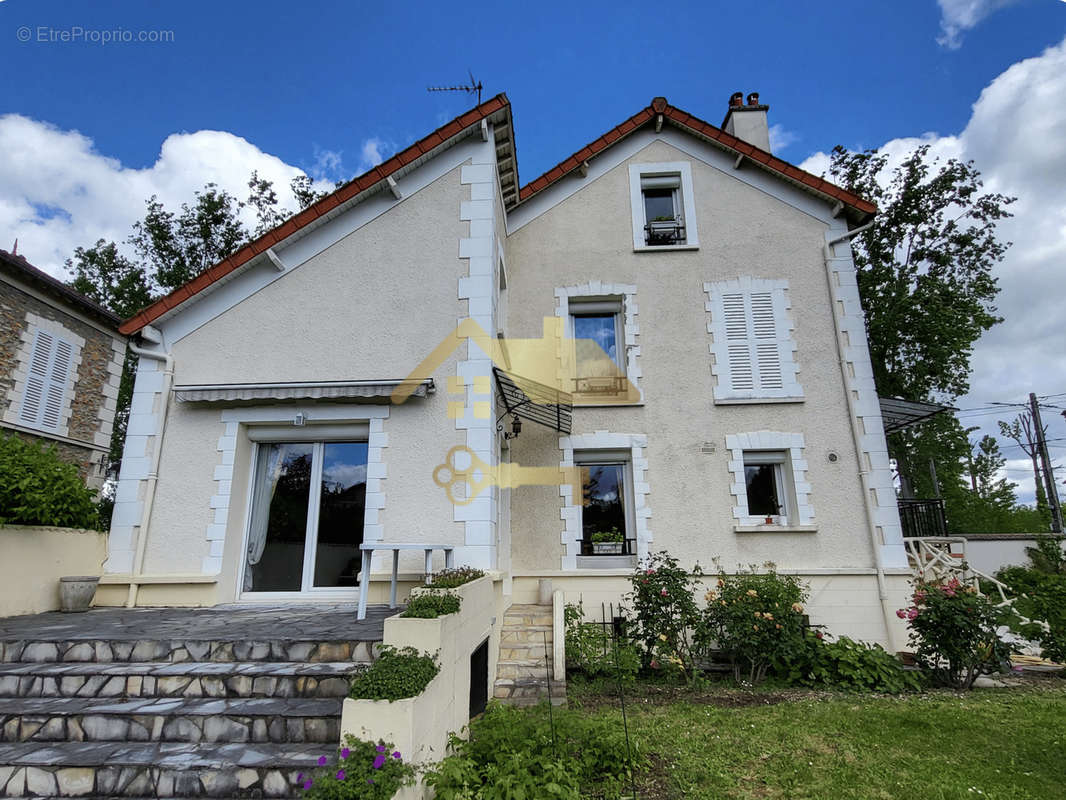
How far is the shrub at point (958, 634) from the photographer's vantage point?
6449mm

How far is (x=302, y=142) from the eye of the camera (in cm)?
1220

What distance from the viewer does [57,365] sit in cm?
1121

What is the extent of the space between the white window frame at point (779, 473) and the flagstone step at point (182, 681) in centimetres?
651

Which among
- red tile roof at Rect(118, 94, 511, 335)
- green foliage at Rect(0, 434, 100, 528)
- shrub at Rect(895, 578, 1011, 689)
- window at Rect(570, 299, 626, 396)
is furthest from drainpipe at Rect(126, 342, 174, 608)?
shrub at Rect(895, 578, 1011, 689)

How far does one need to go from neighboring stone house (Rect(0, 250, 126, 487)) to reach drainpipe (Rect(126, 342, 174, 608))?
5749 mm

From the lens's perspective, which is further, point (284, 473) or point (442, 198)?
point (442, 198)

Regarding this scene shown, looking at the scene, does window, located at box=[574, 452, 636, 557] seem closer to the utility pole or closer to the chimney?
the chimney

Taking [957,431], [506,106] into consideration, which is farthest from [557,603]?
[957,431]

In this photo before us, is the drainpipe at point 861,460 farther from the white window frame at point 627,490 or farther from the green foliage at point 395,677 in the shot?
the green foliage at point 395,677

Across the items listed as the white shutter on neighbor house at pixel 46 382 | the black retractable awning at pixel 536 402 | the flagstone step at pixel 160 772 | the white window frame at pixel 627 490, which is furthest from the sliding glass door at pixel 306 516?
the white shutter on neighbor house at pixel 46 382

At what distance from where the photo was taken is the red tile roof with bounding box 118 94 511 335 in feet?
23.4

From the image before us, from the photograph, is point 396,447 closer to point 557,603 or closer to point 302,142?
point 557,603

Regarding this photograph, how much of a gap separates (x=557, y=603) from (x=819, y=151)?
17.8 meters

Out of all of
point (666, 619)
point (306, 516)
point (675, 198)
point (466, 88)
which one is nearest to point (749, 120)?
point (675, 198)
